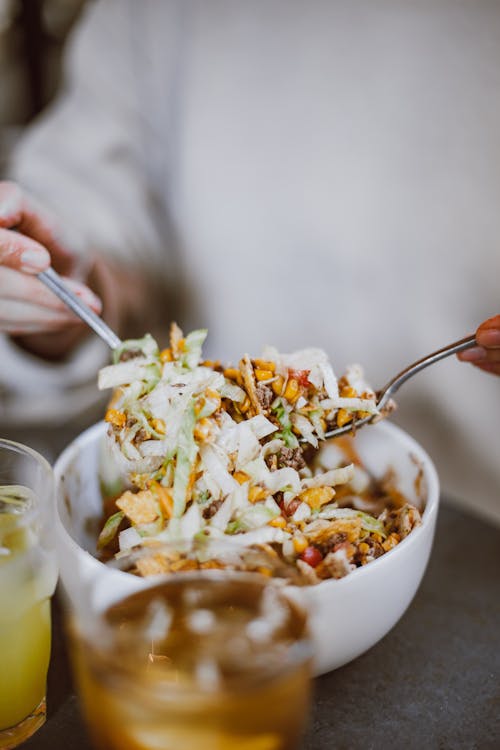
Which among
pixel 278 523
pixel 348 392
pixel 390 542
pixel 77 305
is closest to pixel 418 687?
pixel 390 542

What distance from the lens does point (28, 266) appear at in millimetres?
1286

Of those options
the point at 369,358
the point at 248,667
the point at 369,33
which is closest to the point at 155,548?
the point at 248,667

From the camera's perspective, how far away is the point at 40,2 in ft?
9.33

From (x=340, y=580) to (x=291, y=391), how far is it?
333 millimetres

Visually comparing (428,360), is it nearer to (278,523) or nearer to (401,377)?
(401,377)

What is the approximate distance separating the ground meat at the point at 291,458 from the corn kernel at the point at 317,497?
2.3 inches

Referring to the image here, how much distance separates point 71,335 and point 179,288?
0.39 metres

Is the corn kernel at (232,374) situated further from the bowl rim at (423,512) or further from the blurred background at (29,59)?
the blurred background at (29,59)

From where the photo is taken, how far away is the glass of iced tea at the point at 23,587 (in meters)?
0.88

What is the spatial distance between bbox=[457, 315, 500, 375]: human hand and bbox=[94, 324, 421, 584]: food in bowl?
0.20 meters

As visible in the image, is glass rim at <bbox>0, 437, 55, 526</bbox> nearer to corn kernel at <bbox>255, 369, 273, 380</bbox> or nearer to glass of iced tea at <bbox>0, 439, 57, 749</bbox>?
glass of iced tea at <bbox>0, 439, 57, 749</bbox>

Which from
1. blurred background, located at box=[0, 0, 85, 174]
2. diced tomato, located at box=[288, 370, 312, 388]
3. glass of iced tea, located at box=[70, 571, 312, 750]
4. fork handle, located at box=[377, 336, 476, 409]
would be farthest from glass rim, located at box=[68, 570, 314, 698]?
blurred background, located at box=[0, 0, 85, 174]

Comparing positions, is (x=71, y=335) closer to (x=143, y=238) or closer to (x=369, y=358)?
(x=143, y=238)

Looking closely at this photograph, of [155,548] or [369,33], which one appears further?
[369,33]
